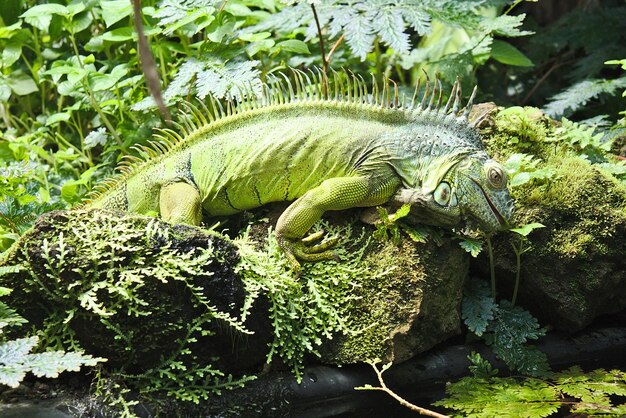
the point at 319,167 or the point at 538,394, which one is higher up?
the point at 319,167

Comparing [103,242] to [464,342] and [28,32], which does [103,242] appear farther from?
[28,32]

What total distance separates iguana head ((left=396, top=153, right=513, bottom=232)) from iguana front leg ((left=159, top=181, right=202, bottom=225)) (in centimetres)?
122

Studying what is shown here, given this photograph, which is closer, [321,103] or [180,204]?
[180,204]

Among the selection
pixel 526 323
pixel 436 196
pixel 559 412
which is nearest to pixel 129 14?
pixel 436 196

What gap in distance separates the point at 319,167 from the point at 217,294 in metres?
1.01

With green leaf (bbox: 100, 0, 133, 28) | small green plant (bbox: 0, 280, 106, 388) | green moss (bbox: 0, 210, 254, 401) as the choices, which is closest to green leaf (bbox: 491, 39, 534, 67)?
green leaf (bbox: 100, 0, 133, 28)

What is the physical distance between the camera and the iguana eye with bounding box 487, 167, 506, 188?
13.6ft

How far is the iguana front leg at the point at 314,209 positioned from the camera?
162 inches

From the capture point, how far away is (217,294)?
379cm

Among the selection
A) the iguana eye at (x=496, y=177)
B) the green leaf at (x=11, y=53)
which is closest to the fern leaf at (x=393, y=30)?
the iguana eye at (x=496, y=177)

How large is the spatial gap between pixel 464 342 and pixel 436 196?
1.01m

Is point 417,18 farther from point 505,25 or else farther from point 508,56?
point 508,56

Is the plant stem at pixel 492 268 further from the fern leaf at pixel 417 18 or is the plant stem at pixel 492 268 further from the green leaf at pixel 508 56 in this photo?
the green leaf at pixel 508 56

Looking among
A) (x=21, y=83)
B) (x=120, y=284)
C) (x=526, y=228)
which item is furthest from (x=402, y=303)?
(x=21, y=83)
